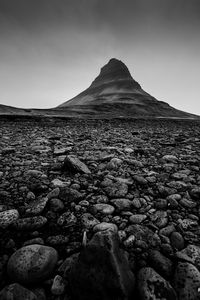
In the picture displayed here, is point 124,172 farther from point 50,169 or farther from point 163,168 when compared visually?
point 50,169

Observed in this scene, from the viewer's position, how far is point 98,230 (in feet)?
4.90

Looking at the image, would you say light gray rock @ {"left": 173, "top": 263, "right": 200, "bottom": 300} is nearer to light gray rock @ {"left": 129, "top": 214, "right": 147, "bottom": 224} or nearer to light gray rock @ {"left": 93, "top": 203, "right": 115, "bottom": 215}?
light gray rock @ {"left": 129, "top": 214, "right": 147, "bottom": 224}

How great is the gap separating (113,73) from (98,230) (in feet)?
203

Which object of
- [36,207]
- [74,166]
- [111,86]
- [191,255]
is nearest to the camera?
[191,255]

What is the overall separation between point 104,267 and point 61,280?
11.9 inches

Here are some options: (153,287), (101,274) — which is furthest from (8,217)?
(153,287)

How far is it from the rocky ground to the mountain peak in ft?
176

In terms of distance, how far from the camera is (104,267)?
106cm

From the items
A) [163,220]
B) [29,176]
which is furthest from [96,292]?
[29,176]

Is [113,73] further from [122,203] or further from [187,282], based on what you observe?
[187,282]

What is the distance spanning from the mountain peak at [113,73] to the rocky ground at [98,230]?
53510 millimetres

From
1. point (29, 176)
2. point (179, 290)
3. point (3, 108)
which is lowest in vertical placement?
point (179, 290)

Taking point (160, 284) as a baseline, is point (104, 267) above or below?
above

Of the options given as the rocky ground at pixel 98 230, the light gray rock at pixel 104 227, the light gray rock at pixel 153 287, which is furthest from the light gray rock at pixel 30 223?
the light gray rock at pixel 153 287
